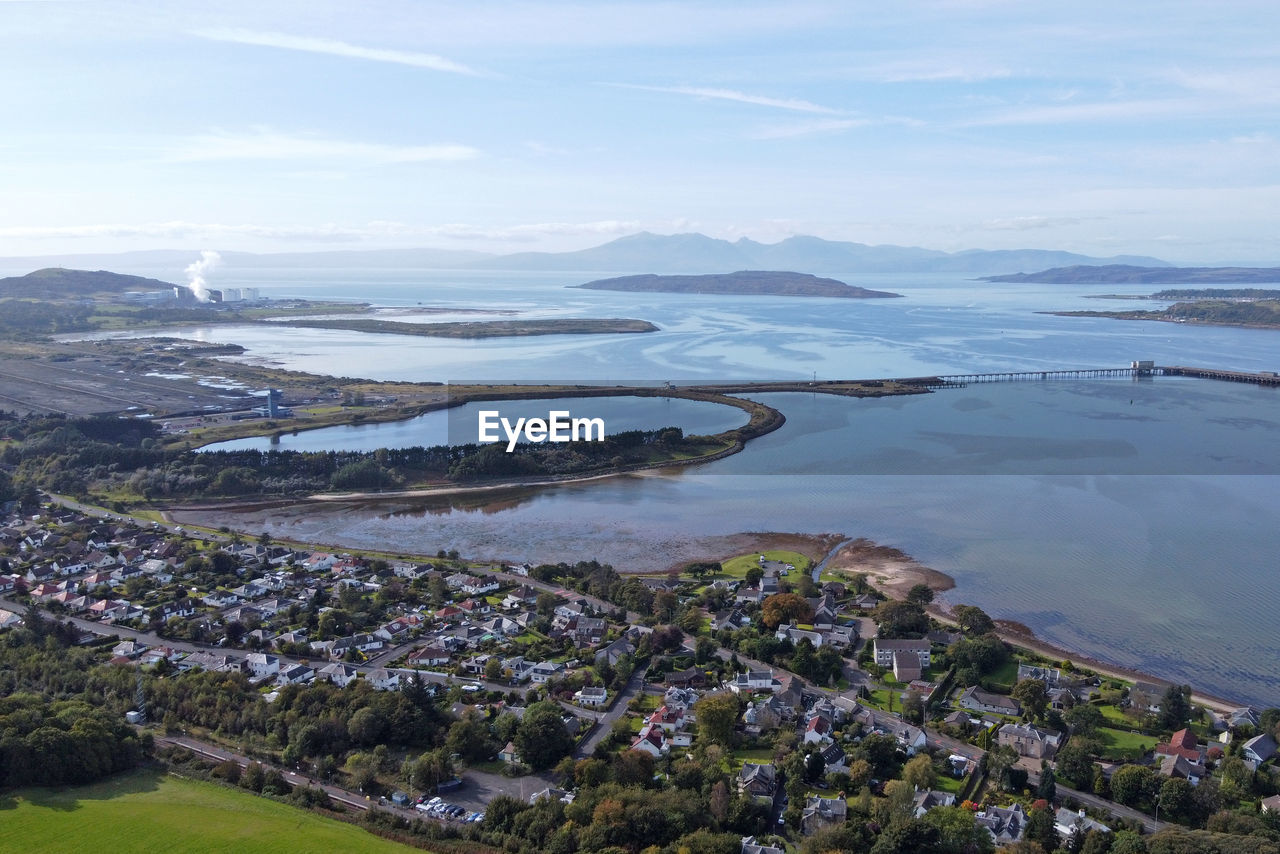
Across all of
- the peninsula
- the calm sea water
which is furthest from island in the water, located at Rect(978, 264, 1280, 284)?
the calm sea water

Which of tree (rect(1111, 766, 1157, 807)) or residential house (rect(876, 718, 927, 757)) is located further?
residential house (rect(876, 718, 927, 757))

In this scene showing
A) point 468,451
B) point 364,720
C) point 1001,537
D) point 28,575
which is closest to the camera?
point 364,720

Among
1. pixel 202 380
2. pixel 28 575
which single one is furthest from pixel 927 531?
pixel 202 380

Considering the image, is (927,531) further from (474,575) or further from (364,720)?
(364,720)

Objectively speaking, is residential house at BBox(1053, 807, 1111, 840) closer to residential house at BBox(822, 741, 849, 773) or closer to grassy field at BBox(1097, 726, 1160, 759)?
grassy field at BBox(1097, 726, 1160, 759)

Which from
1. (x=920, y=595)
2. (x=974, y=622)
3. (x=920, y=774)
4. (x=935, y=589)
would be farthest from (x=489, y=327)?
(x=920, y=774)
